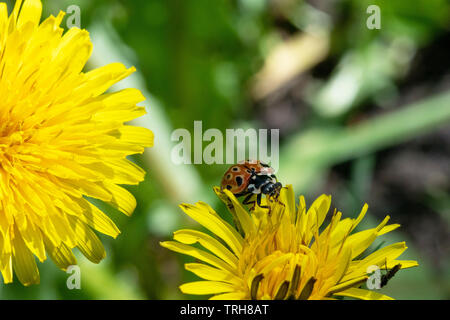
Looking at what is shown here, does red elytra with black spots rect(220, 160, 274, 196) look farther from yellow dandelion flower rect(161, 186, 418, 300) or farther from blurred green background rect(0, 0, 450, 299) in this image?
blurred green background rect(0, 0, 450, 299)

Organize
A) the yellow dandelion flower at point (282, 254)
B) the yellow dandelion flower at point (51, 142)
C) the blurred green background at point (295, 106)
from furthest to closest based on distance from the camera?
1. the blurred green background at point (295, 106)
2. the yellow dandelion flower at point (51, 142)
3. the yellow dandelion flower at point (282, 254)

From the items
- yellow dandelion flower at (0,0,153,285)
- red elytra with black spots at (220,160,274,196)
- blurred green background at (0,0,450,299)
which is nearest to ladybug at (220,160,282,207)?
red elytra with black spots at (220,160,274,196)

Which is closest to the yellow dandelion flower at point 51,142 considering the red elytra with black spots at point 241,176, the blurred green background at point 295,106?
the red elytra with black spots at point 241,176

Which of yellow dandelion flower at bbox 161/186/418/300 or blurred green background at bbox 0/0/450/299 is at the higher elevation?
→ blurred green background at bbox 0/0/450/299

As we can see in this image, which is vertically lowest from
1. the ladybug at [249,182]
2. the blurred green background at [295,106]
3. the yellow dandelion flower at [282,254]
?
the yellow dandelion flower at [282,254]

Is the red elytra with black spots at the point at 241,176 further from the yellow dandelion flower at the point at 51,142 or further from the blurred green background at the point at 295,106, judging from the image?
the blurred green background at the point at 295,106
